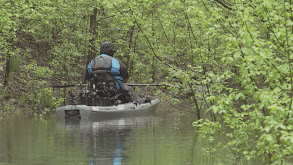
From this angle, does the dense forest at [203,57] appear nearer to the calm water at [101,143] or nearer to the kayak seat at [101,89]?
the calm water at [101,143]

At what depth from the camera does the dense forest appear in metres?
6.87

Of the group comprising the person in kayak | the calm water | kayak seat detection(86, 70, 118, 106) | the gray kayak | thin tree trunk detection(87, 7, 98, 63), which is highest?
thin tree trunk detection(87, 7, 98, 63)

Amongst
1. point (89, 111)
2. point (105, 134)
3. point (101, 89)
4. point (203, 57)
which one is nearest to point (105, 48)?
point (101, 89)

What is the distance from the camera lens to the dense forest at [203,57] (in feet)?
22.5

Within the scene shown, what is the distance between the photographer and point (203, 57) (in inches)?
476

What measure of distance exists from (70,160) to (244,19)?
4.73m

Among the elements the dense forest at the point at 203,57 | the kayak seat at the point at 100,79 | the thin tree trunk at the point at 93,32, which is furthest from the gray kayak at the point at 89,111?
the thin tree trunk at the point at 93,32

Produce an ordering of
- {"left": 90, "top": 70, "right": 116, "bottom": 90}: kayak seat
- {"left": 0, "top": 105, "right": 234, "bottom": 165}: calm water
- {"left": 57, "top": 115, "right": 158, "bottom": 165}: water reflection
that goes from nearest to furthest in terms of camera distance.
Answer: {"left": 0, "top": 105, "right": 234, "bottom": 165}: calm water < {"left": 57, "top": 115, "right": 158, "bottom": 165}: water reflection < {"left": 90, "top": 70, "right": 116, "bottom": 90}: kayak seat

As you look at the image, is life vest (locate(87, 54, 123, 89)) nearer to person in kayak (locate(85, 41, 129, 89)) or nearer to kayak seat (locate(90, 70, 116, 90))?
person in kayak (locate(85, 41, 129, 89))

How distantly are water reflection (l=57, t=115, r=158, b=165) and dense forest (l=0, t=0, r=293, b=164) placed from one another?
155cm

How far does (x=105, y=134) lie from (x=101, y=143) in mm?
2040

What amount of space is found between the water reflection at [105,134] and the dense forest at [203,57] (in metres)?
1.55

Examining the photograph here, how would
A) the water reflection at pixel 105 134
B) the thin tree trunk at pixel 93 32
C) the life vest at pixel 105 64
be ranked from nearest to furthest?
the water reflection at pixel 105 134 < the life vest at pixel 105 64 < the thin tree trunk at pixel 93 32

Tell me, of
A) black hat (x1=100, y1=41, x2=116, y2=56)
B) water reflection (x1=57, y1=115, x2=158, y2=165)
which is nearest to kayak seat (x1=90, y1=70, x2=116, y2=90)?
black hat (x1=100, y1=41, x2=116, y2=56)
